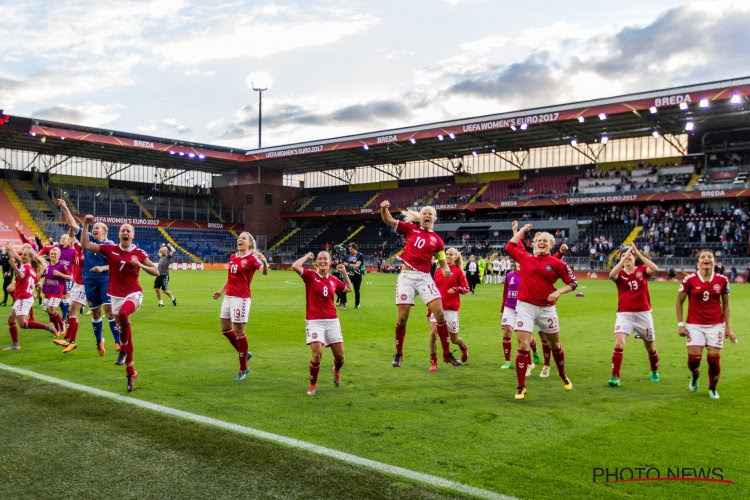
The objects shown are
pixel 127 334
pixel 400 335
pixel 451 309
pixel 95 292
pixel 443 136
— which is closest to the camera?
pixel 127 334

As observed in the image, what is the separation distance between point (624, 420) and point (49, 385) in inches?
290

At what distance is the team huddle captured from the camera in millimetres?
8219

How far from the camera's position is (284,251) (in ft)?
211

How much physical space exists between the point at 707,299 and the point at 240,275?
254 inches

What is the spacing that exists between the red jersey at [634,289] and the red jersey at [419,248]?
8.85 feet

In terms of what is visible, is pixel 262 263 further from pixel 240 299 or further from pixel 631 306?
pixel 631 306

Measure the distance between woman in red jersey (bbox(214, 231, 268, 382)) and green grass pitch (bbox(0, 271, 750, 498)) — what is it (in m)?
0.46

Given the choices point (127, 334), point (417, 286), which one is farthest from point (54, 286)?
point (417, 286)

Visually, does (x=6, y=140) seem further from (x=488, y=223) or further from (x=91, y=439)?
(x=91, y=439)

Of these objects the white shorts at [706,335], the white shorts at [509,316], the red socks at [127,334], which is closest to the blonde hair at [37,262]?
the red socks at [127,334]

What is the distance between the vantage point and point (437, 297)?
375 inches

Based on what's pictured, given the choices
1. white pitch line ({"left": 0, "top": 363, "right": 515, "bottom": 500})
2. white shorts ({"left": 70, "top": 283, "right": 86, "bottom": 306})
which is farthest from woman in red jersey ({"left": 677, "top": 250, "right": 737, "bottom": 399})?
white shorts ({"left": 70, "top": 283, "right": 86, "bottom": 306})

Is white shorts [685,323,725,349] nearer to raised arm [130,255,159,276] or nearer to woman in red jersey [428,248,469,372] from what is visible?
woman in red jersey [428,248,469,372]

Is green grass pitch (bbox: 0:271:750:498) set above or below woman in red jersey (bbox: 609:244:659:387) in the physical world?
below
